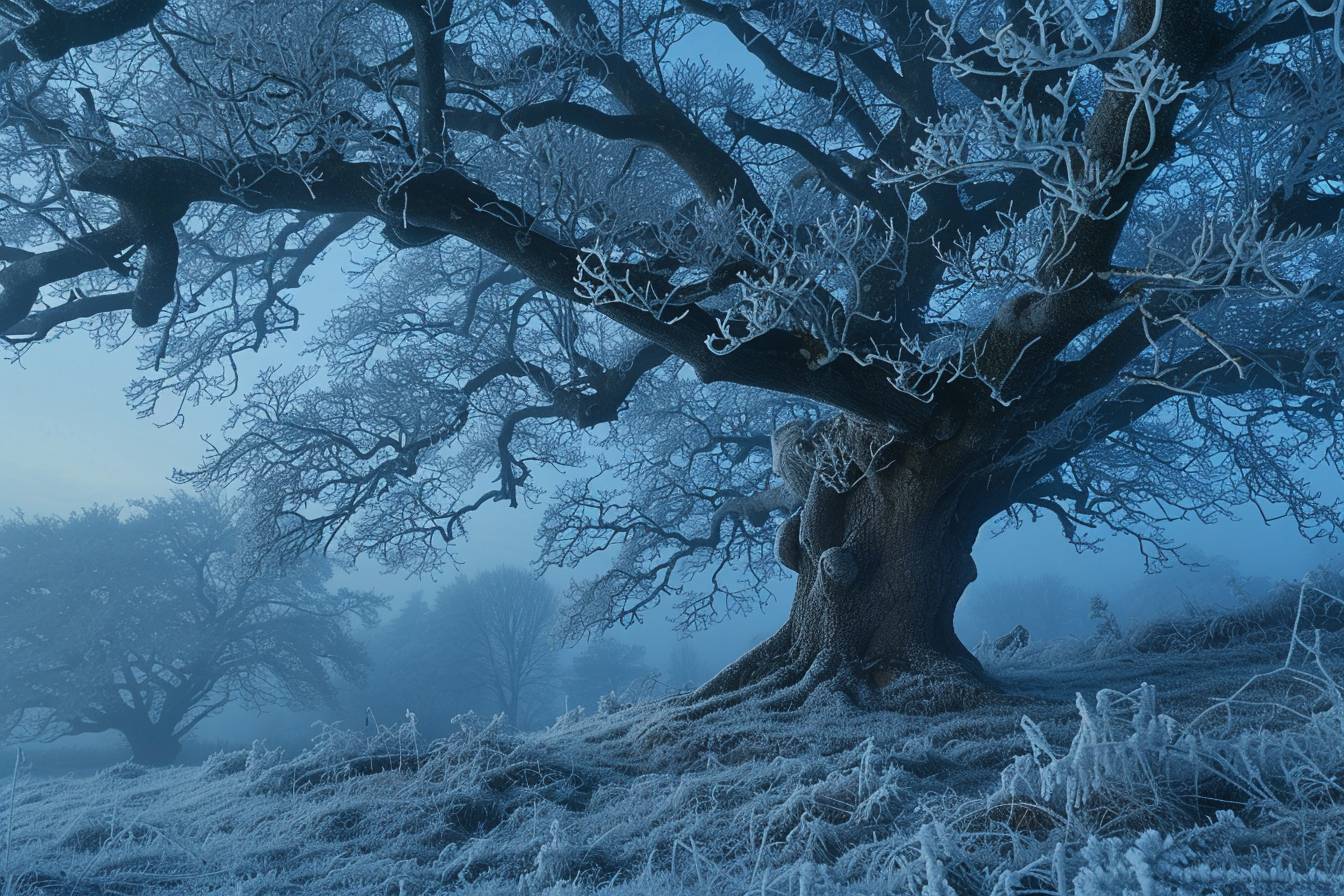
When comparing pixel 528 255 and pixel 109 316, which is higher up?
pixel 109 316

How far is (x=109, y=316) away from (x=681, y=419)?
6.14m


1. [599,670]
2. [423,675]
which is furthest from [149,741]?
[599,670]

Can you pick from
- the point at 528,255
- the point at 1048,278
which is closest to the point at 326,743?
the point at 528,255

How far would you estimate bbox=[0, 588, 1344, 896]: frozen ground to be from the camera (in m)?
2.10

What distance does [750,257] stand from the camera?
426 centimetres

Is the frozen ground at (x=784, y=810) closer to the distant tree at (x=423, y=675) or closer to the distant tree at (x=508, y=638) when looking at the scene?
the distant tree at (x=423, y=675)

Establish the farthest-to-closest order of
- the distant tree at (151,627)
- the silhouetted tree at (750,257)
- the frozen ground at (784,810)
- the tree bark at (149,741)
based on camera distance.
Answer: the tree bark at (149,741) → the distant tree at (151,627) → the silhouetted tree at (750,257) → the frozen ground at (784,810)

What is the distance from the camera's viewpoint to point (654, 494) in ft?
32.3

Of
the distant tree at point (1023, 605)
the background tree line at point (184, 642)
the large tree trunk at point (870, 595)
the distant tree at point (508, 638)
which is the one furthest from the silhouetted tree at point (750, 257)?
the distant tree at point (1023, 605)

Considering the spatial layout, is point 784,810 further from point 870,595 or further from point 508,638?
point 508,638

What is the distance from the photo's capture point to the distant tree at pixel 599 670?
68.3ft

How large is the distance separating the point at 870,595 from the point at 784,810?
3295 millimetres

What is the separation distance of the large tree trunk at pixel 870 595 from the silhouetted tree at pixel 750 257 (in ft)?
0.11

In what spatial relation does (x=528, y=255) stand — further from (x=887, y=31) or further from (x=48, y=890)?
(x=887, y=31)
